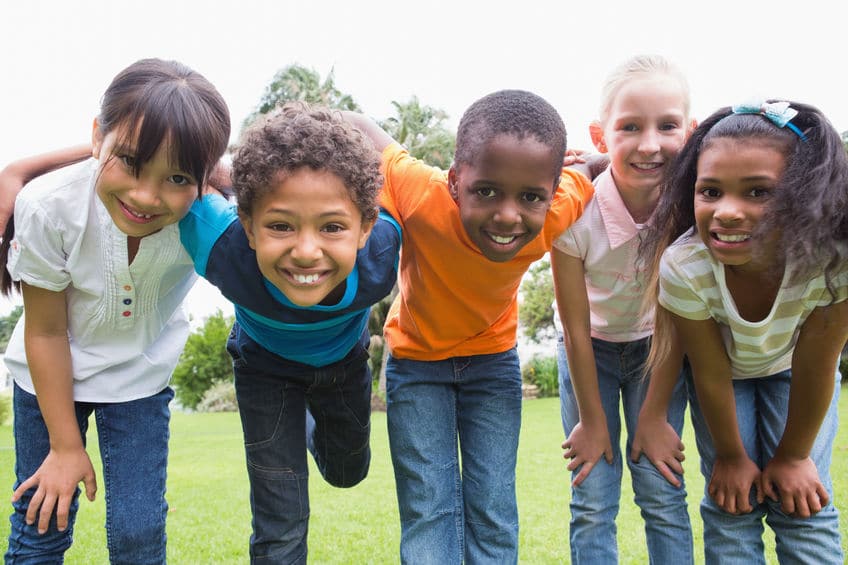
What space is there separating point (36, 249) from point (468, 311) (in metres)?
1.48

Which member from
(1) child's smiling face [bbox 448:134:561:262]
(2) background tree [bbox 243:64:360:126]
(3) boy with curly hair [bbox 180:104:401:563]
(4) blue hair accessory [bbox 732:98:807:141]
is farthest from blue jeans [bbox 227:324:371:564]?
(2) background tree [bbox 243:64:360:126]

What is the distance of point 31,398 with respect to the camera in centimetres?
274

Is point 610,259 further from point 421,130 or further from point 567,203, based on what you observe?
point 421,130

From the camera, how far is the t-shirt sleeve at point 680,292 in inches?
99.4

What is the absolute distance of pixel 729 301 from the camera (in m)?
2.49

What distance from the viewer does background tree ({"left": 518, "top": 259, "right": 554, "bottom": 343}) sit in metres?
23.3

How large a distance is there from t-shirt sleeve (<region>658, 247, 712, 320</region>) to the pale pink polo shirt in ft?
Answer: 0.82

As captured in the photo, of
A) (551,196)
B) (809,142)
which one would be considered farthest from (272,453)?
(809,142)

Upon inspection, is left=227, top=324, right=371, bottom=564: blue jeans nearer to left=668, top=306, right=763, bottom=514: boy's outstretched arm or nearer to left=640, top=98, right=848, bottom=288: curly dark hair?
left=668, top=306, right=763, bottom=514: boy's outstretched arm

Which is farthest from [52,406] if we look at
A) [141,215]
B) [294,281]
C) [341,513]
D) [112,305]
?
[341,513]

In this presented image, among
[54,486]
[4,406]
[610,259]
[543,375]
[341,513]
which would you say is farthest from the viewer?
[543,375]

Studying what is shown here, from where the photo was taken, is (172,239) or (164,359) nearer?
(172,239)

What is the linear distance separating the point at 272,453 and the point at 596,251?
1.41 metres

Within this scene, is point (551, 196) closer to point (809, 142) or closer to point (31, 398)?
point (809, 142)
